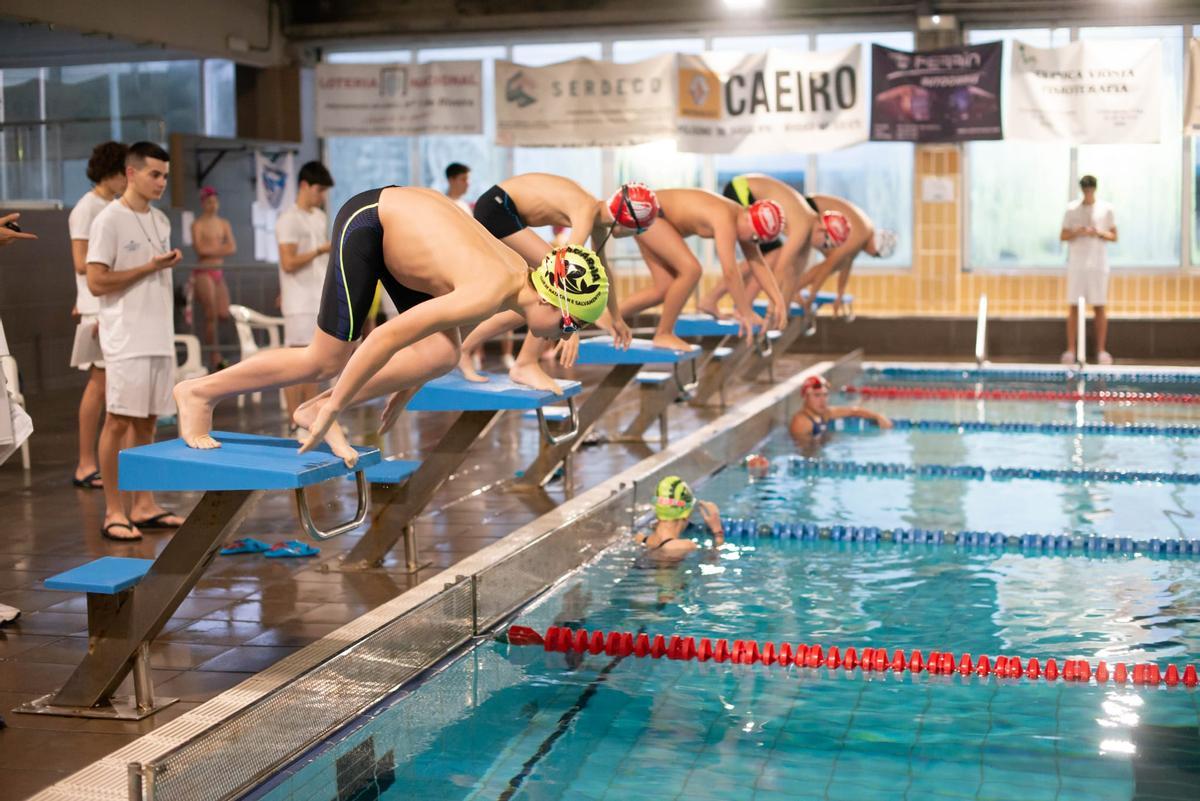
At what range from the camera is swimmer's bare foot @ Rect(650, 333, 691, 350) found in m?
8.20

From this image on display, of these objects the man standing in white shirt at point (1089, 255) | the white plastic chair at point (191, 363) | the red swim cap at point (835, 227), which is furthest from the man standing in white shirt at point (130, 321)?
the man standing in white shirt at point (1089, 255)

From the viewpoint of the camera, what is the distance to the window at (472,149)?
58.5ft

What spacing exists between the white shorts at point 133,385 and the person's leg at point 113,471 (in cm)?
6

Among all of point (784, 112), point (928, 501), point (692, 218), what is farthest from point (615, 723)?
point (784, 112)

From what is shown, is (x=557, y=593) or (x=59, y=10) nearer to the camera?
(x=557, y=593)

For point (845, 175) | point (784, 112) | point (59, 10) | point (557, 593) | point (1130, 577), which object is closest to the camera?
point (557, 593)

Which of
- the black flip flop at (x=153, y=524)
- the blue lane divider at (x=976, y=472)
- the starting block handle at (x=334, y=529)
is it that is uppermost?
the starting block handle at (x=334, y=529)

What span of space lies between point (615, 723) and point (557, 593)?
4.60 ft

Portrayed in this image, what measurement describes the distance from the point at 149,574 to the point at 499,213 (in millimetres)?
3141

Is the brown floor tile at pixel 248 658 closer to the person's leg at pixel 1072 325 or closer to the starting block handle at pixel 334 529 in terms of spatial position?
the starting block handle at pixel 334 529

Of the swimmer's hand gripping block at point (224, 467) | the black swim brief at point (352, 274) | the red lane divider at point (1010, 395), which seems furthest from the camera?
the red lane divider at point (1010, 395)

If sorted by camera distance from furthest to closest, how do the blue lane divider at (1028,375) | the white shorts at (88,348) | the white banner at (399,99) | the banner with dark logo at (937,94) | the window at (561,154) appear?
the window at (561,154) < the white banner at (399,99) < the banner with dark logo at (937,94) < the blue lane divider at (1028,375) < the white shorts at (88,348)

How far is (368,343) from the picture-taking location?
12.7 ft

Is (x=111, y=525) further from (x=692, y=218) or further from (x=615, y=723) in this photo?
(x=692, y=218)
